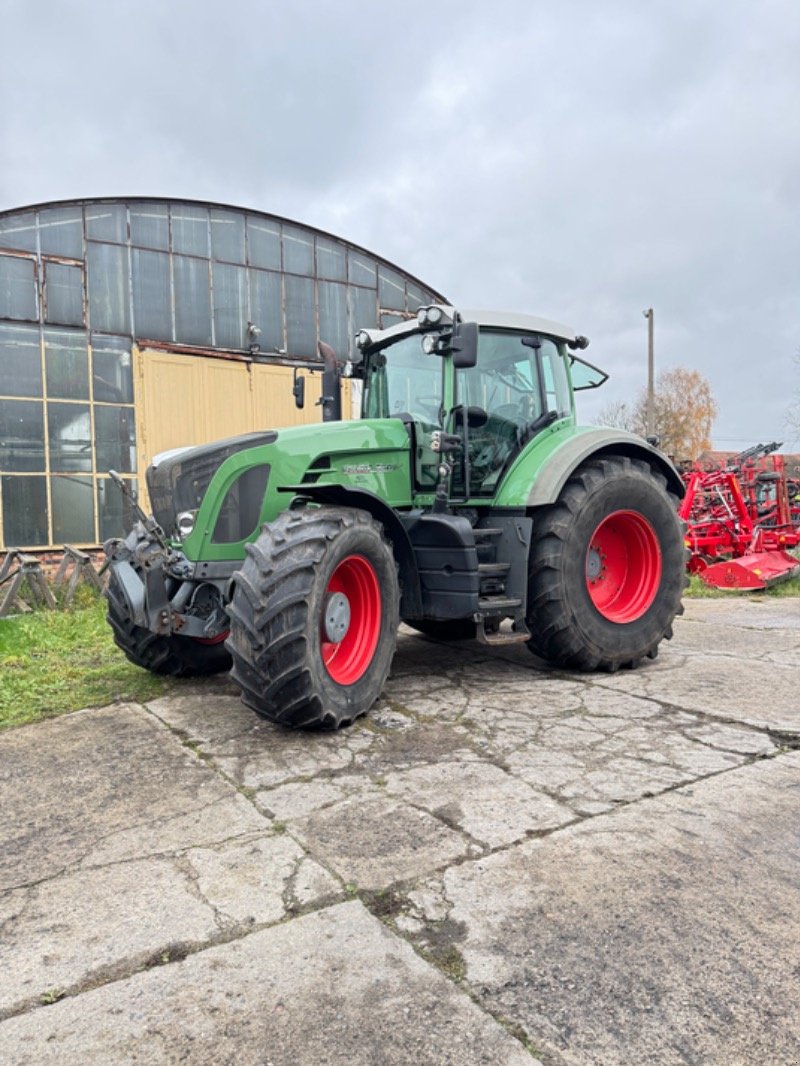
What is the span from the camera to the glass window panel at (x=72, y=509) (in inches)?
429

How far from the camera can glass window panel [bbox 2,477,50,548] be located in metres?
10.5

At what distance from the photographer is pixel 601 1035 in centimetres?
173

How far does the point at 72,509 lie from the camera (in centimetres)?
1102

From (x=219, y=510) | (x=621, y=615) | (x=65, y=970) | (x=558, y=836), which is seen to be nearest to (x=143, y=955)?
(x=65, y=970)

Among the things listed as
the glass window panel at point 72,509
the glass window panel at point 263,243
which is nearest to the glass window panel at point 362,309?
the glass window panel at point 263,243

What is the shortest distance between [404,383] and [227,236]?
27.6 ft

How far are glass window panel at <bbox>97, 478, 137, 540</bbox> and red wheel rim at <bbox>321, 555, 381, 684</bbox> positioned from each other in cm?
795

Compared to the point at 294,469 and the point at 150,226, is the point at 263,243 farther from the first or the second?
the point at 294,469

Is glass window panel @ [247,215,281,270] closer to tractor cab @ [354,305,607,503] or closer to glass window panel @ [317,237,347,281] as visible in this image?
glass window panel @ [317,237,347,281]

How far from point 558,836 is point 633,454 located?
11.0ft

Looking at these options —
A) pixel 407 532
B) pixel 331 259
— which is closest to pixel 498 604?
pixel 407 532

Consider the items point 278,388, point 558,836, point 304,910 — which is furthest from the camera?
point 278,388

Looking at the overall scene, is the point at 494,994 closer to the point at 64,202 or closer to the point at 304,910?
the point at 304,910

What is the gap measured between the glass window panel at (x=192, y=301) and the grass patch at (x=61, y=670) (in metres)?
5.77
